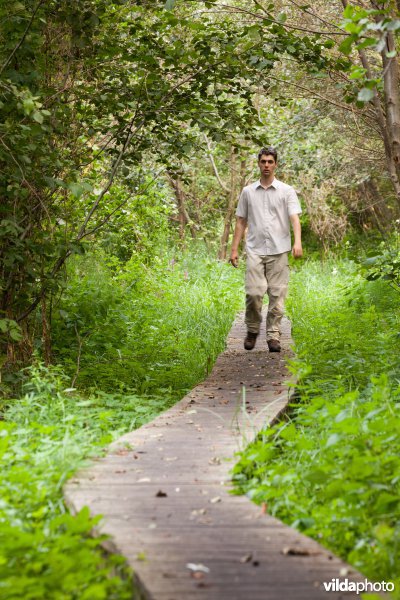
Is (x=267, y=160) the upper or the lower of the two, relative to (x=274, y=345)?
upper

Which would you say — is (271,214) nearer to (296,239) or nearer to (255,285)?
Result: (296,239)

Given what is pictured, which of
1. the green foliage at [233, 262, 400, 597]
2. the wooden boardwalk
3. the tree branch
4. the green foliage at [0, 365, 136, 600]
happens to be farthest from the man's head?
the green foliage at [0, 365, 136, 600]

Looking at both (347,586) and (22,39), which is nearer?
(347,586)

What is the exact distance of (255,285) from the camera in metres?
8.90

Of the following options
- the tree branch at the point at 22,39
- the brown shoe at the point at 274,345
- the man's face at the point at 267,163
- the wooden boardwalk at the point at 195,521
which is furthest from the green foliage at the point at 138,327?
the wooden boardwalk at the point at 195,521

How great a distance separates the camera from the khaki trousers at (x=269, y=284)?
8891mm

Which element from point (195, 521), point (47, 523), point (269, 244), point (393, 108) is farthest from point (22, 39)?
point (195, 521)

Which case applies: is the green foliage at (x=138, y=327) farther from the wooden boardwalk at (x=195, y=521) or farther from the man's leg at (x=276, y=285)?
the wooden boardwalk at (x=195, y=521)

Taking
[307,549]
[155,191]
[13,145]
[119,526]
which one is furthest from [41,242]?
[155,191]

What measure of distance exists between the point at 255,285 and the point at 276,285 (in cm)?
24

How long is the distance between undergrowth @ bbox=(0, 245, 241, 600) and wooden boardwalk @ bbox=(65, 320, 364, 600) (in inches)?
6.3

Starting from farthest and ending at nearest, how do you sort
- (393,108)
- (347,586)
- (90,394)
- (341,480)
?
(393,108) → (90,394) → (341,480) → (347,586)

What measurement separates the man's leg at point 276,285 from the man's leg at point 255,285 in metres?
0.08

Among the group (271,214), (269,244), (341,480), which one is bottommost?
(341,480)
